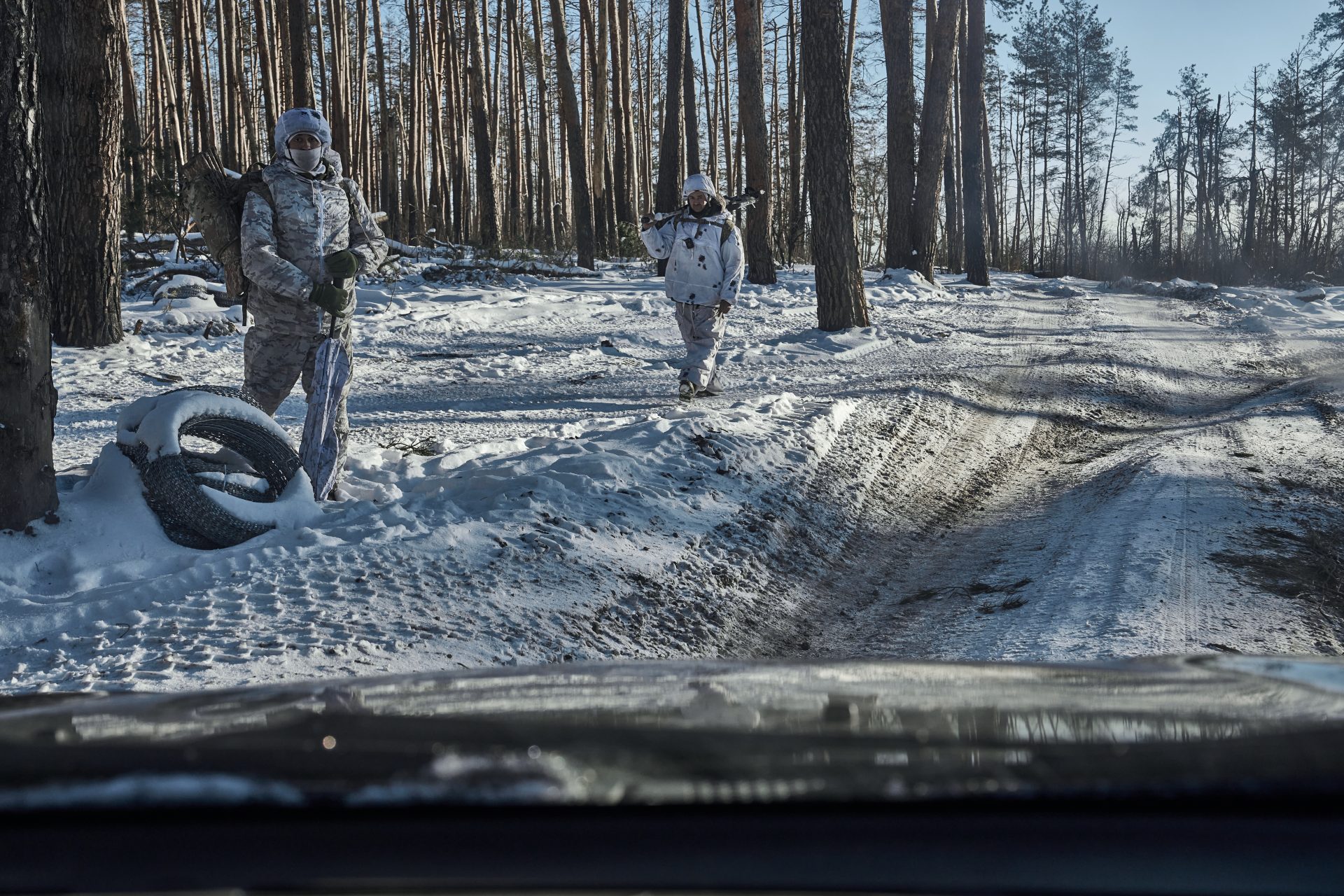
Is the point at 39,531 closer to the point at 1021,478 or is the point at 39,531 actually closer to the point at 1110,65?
the point at 1021,478

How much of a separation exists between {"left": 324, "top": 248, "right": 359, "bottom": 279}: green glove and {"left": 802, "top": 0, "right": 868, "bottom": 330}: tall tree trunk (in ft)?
26.0

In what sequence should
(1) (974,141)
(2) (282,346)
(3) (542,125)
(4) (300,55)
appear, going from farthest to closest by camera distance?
(3) (542,125) < (1) (974,141) < (4) (300,55) < (2) (282,346)

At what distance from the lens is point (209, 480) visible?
15.8 ft

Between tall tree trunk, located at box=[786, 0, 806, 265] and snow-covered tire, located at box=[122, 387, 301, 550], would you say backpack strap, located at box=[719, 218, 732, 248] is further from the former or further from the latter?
tall tree trunk, located at box=[786, 0, 806, 265]

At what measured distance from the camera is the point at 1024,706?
130cm

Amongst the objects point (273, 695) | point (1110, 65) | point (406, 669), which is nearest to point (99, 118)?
point (406, 669)

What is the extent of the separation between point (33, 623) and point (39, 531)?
0.84 metres

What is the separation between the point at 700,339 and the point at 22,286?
5.53 m

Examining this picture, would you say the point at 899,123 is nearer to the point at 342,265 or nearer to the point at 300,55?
the point at 300,55

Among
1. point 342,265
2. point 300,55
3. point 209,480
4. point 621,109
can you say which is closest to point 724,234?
point 342,265

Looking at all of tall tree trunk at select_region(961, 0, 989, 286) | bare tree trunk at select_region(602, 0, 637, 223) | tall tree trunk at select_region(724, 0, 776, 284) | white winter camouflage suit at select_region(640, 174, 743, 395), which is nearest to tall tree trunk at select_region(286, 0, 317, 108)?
tall tree trunk at select_region(724, 0, 776, 284)

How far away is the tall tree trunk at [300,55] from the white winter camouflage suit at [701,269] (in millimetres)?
9071

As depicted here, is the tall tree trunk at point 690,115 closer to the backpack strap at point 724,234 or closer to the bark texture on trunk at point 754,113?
the bark texture on trunk at point 754,113

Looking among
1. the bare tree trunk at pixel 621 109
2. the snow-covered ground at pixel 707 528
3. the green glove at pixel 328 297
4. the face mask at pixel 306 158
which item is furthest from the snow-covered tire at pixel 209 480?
the bare tree trunk at pixel 621 109
